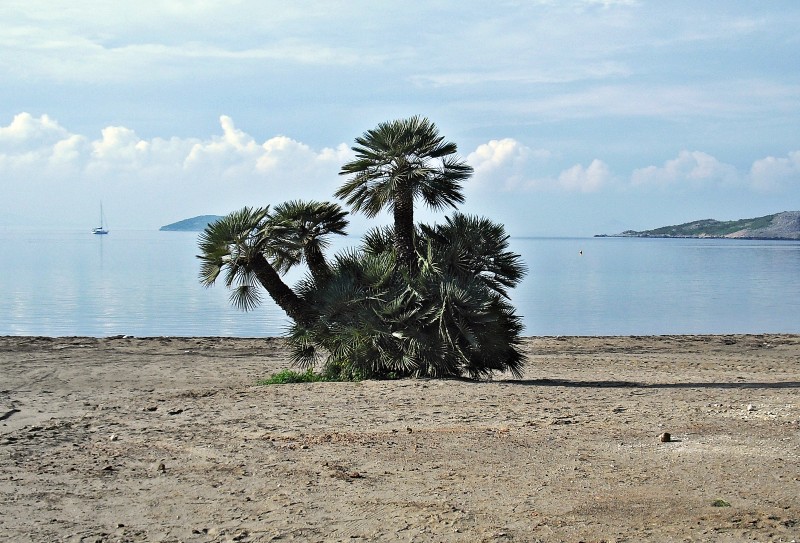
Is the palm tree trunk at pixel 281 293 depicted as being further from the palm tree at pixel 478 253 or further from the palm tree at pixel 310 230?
the palm tree at pixel 478 253

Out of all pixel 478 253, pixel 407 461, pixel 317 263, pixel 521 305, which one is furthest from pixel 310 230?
pixel 521 305

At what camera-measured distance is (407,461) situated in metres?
7.54

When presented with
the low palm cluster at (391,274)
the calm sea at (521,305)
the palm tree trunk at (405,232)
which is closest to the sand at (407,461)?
the low palm cluster at (391,274)

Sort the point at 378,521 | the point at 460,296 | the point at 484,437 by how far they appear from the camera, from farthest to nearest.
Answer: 1. the point at 460,296
2. the point at 484,437
3. the point at 378,521

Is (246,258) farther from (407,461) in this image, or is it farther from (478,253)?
(407,461)

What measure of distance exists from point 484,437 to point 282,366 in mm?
8952

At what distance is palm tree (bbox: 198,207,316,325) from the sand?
1.45 metres

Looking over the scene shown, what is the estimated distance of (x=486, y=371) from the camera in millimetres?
12859

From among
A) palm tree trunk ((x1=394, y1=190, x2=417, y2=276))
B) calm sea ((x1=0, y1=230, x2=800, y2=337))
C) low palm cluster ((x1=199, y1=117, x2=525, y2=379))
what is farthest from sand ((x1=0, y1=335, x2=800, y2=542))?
calm sea ((x1=0, y1=230, x2=800, y2=337))

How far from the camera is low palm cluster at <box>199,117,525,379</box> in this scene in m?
12.3

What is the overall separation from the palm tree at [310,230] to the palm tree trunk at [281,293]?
29cm

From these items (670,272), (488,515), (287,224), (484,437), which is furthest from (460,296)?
(670,272)

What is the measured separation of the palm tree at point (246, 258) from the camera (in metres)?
12.8

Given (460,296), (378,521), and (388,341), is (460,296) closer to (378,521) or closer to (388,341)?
(388,341)
